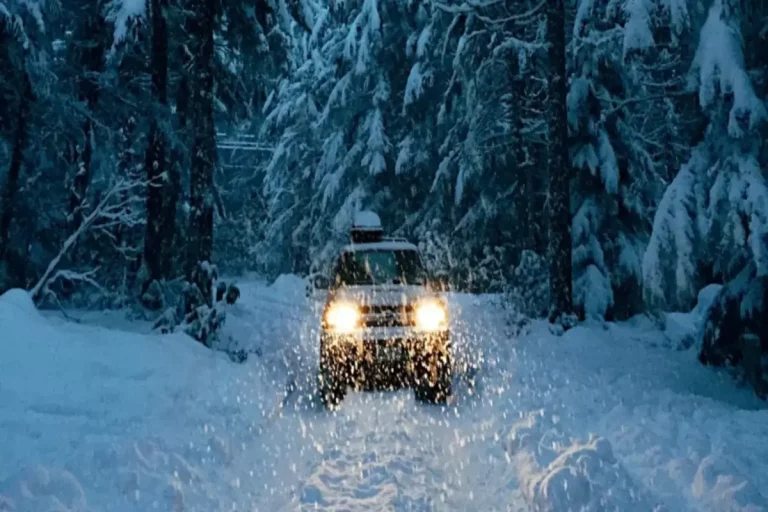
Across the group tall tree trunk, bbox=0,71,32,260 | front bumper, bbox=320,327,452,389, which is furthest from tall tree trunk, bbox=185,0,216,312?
front bumper, bbox=320,327,452,389

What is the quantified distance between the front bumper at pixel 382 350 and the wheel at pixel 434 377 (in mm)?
16

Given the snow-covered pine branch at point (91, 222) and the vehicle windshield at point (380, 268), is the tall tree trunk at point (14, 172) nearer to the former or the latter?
the snow-covered pine branch at point (91, 222)

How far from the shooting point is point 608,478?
5.62 meters

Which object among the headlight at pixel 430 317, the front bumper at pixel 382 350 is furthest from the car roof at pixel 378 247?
the front bumper at pixel 382 350

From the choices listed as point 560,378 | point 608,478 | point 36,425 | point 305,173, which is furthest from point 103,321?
point 305,173

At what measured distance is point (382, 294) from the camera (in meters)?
9.97

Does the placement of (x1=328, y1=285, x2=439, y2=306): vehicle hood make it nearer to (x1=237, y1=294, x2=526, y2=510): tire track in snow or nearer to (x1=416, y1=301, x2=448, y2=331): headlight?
(x1=416, y1=301, x2=448, y2=331): headlight

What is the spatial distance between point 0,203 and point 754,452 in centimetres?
1517

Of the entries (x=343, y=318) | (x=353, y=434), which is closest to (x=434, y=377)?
(x=343, y=318)

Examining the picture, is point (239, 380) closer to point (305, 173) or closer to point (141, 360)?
point (141, 360)

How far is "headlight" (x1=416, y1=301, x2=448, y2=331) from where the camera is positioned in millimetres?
9727

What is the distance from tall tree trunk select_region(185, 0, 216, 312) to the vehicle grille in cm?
470

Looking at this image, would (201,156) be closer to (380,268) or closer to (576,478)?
(380,268)

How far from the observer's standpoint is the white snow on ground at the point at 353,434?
5500 millimetres
